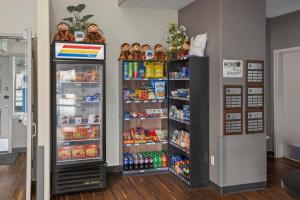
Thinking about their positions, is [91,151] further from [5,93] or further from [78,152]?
[5,93]

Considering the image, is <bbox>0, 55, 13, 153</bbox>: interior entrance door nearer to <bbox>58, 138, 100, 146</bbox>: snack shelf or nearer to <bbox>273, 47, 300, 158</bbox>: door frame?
<bbox>58, 138, 100, 146</bbox>: snack shelf

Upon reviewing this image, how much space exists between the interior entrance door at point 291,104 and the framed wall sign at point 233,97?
214 centimetres

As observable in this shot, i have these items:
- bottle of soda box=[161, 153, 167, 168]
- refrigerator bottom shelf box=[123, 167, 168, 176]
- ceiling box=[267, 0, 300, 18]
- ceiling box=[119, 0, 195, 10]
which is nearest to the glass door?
refrigerator bottom shelf box=[123, 167, 168, 176]

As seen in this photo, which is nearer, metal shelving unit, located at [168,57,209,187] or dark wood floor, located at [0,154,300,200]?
dark wood floor, located at [0,154,300,200]

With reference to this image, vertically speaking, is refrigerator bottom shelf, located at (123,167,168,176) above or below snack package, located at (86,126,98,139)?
below

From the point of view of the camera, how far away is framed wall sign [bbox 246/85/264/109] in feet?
13.4

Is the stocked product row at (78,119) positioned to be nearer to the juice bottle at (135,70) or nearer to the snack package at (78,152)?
the snack package at (78,152)

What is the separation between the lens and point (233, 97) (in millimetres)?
3992

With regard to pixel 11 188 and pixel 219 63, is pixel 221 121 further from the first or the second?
pixel 11 188

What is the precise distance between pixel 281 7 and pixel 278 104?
190cm

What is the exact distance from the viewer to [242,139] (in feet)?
13.3

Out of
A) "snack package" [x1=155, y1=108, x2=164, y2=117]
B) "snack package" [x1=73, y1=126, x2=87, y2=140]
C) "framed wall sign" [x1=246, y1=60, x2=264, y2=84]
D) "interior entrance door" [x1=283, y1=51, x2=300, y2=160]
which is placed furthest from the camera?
"interior entrance door" [x1=283, y1=51, x2=300, y2=160]

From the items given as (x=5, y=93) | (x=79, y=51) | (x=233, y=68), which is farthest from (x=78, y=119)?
(x=5, y=93)

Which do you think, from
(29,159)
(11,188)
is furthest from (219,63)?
(11,188)
